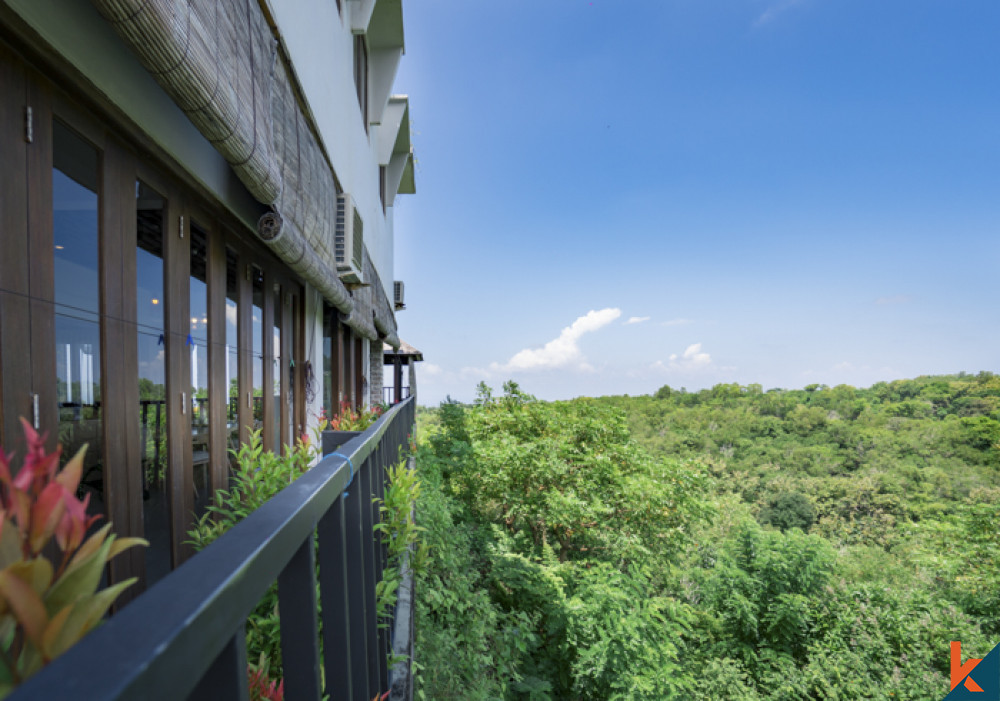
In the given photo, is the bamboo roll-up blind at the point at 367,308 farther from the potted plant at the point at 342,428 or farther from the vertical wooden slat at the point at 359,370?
the potted plant at the point at 342,428

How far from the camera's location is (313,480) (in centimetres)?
83

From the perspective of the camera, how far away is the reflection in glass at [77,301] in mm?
1707

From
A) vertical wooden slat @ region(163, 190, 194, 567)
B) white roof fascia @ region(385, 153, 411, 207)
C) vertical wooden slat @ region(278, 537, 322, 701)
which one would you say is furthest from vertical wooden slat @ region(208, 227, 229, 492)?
white roof fascia @ region(385, 153, 411, 207)

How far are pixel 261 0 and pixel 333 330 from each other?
14.8 ft

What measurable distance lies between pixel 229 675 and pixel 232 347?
331 cm

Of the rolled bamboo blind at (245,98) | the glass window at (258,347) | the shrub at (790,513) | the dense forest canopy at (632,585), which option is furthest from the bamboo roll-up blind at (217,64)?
the shrub at (790,513)

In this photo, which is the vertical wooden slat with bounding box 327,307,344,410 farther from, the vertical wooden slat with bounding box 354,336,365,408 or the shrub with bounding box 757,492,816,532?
the shrub with bounding box 757,492,816,532

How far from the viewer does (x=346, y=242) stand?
5.01 m

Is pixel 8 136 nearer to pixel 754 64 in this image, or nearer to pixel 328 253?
pixel 328 253

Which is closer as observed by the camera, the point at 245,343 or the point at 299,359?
the point at 245,343

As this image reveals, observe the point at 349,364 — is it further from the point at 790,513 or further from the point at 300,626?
the point at 790,513

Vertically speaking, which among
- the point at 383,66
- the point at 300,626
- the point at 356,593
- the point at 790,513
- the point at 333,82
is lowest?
the point at 790,513

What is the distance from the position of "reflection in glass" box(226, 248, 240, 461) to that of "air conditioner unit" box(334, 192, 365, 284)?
63.9 inches

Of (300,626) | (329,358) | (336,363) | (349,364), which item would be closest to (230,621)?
(300,626)
